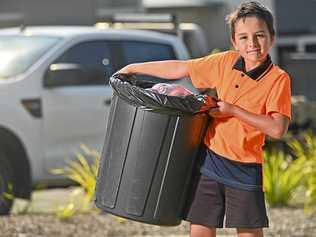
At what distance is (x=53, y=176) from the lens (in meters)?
10.2

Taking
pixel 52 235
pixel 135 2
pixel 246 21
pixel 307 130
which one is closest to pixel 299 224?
pixel 52 235

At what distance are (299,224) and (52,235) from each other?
2.03 m

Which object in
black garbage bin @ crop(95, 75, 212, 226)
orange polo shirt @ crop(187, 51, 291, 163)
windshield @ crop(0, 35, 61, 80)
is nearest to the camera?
orange polo shirt @ crop(187, 51, 291, 163)

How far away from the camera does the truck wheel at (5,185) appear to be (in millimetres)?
9430

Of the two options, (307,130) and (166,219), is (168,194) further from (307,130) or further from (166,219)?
(307,130)

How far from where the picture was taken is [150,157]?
544 centimetres

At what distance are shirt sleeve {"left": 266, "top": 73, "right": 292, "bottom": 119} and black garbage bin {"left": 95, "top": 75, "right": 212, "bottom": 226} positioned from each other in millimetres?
340

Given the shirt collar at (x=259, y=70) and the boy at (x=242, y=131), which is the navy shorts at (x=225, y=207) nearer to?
the boy at (x=242, y=131)

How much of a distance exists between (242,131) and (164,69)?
0.58 meters

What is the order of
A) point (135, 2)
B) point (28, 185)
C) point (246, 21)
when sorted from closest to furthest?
point (246, 21)
point (28, 185)
point (135, 2)

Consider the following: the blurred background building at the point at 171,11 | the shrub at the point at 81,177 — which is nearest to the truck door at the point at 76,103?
the shrub at the point at 81,177

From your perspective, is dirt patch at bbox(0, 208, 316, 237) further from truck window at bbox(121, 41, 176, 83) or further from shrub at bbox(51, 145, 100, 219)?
truck window at bbox(121, 41, 176, 83)

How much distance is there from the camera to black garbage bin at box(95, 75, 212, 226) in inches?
214

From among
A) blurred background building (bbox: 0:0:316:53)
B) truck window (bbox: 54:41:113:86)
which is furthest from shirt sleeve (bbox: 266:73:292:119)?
blurred background building (bbox: 0:0:316:53)
